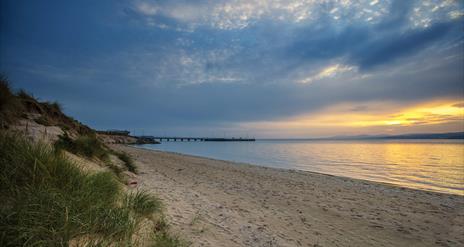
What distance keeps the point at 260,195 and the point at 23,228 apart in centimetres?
876

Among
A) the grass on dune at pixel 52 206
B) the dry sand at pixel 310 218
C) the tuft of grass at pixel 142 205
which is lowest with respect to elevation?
the dry sand at pixel 310 218

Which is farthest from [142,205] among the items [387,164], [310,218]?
[387,164]

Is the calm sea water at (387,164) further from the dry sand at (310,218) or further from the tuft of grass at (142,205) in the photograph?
the tuft of grass at (142,205)

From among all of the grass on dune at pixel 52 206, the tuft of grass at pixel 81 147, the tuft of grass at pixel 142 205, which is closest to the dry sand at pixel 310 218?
the tuft of grass at pixel 142 205

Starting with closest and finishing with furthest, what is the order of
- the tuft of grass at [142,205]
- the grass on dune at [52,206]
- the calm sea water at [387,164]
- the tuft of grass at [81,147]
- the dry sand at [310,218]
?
1. the grass on dune at [52,206]
2. the tuft of grass at [142,205]
3. the dry sand at [310,218]
4. the tuft of grass at [81,147]
5. the calm sea water at [387,164]

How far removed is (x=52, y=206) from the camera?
271 cm

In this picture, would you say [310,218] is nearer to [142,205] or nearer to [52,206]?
[142,205]

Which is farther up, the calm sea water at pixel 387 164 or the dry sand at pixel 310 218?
the dry sand at pixel 310 218

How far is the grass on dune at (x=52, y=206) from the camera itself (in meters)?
2.38

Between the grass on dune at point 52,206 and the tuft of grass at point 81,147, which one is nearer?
the grass on dune at point 52,206

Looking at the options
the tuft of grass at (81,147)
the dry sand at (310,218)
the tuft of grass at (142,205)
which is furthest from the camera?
the tuft of grass at (81,147)

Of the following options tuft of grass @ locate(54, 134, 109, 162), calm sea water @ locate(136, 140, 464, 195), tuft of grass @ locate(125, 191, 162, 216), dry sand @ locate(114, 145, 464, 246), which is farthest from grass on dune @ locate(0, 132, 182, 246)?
calm sea water @ locate(136, 140, 464, 195)

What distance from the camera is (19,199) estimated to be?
2.68 meters

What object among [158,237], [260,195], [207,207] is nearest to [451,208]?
[260,195]
